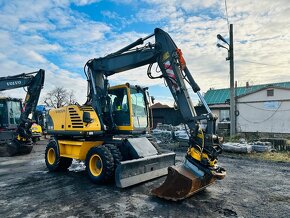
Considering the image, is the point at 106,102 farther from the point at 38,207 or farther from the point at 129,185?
the point at 38,207

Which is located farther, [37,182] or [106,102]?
[106,102]

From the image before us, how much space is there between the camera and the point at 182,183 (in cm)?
531

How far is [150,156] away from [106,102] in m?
2.11

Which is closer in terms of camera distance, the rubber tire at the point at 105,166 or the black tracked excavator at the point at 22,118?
the rubber tire at the point at 105,166

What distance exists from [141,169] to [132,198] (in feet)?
3.47

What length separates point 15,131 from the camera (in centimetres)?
1310

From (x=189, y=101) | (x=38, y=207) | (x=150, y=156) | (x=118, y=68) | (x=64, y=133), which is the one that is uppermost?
(x=118, y=68)

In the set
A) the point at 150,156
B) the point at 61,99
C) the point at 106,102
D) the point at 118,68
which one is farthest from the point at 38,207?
the point at 61,99

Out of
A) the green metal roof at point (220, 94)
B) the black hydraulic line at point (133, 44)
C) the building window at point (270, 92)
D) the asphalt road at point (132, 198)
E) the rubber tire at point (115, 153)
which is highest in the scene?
the green metal roof at point (220, 94)

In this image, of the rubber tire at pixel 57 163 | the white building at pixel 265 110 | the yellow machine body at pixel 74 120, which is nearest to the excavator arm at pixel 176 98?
the yellow machine body at pixel 74 120

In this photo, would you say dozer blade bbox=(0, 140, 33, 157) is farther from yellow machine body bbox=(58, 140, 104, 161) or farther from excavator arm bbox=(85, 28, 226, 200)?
excavator arm bbox=(85, 28, 226, 200)

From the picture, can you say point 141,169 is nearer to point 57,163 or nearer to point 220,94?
point 57,163

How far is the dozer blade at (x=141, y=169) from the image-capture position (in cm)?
621

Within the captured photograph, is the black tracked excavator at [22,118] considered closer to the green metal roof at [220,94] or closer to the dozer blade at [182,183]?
the dozer blade at [182,183]
